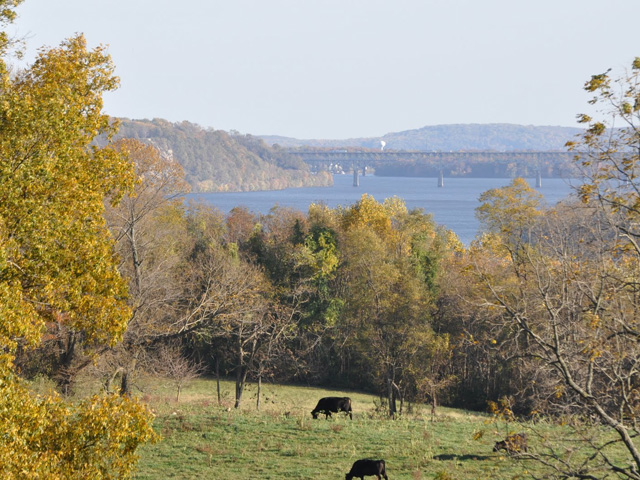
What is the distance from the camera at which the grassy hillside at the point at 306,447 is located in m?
15.9

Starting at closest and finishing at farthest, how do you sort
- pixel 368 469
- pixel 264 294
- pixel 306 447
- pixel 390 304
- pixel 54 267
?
pixel 54 267 < pixel 368 469 < pixel 306 447 < pixel 390 304 < pixel 264 294

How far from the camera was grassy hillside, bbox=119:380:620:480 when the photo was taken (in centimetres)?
1595

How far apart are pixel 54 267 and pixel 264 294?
31.6m

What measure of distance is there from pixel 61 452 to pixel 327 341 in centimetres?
3915

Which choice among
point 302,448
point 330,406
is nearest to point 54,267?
point 302,448

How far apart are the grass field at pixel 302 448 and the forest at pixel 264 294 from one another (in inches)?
92.9

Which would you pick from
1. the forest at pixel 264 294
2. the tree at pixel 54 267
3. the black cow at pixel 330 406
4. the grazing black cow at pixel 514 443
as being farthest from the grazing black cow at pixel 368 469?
the black cow at pixel 330 406

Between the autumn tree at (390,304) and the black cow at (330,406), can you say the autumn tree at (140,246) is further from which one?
the autumn tree at (390,304)

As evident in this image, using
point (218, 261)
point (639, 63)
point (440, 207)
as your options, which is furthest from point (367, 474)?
point (440, 207)

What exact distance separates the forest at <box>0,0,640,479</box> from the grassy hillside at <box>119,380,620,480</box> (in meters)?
2.27

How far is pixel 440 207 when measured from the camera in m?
193

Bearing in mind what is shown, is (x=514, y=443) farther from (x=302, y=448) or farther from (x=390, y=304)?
(x=390, y=304)

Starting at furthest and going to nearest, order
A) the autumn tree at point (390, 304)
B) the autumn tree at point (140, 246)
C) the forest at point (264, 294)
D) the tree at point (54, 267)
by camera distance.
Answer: the autumn tree at point (390, 304) → the autumn tree at point (140, 246) → the forest at point (264, 294) → the tree at point (54, 267)

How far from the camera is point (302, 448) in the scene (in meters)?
18.2
